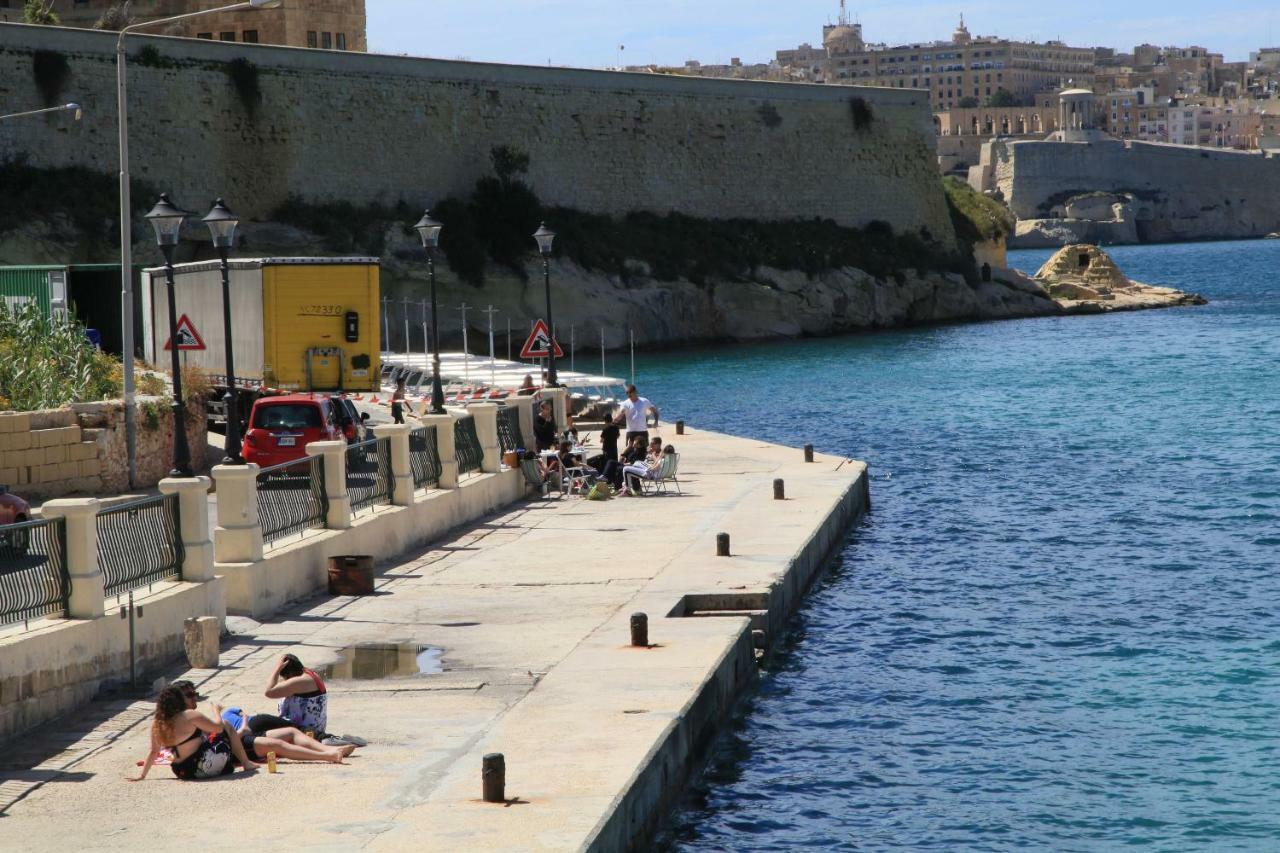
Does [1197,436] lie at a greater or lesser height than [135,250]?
lesser

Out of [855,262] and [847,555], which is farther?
[855,262]

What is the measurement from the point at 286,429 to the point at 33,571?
1233 cm

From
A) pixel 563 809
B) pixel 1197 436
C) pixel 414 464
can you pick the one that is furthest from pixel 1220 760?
pixel 1197 436

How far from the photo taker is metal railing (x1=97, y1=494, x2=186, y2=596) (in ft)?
46.3

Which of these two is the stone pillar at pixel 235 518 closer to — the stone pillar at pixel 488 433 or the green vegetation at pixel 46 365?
the stone pillar at pixel 488 433

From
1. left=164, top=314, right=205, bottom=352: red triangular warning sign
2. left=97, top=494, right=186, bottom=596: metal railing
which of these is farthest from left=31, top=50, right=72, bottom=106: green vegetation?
left=97, top=494, right=186, bottom=596: metal railing

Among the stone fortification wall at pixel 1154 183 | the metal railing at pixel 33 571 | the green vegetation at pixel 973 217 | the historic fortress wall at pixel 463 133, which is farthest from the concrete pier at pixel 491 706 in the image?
the stone fortification wall at pixel 1154 183

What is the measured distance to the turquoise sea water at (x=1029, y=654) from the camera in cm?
1317

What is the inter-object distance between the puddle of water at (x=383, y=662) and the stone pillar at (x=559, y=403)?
13.3 metres

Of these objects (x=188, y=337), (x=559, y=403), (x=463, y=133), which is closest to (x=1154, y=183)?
(x=463, y=133)

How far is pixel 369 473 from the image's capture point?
20.6 metres

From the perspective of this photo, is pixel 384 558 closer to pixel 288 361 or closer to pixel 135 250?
pixel 288 361

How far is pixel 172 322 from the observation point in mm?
22469

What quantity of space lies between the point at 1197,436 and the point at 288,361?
20.2 metres
